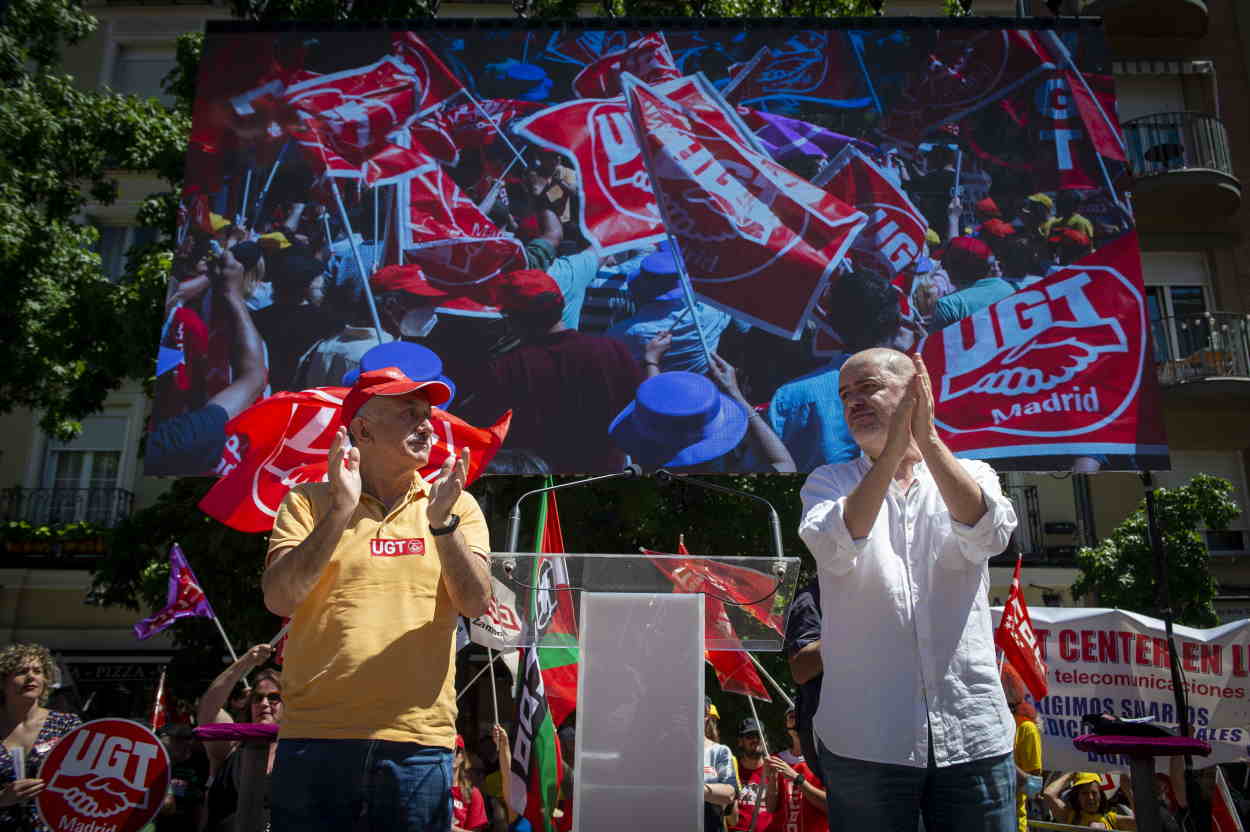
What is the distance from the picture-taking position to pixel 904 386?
2639 mm

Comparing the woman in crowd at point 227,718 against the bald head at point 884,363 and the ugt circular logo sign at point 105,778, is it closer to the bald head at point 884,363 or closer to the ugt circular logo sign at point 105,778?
the ugt circular logo sign at point 105,778

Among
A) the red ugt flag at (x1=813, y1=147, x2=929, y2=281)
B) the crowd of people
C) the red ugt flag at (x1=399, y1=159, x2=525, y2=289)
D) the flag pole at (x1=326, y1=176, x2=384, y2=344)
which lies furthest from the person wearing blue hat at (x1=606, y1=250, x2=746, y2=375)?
the flag pole at (x1=326, y1=176, x2=384, y2=344)

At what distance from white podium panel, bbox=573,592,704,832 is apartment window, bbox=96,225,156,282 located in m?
18.7

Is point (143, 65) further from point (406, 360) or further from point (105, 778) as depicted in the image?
point (105, 778)

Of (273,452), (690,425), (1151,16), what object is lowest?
(273,452)

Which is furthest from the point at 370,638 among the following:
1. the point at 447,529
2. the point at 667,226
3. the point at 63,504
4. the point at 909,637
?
the point at 63,504

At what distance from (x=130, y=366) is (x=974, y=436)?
8030 millimetres

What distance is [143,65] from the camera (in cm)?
1909

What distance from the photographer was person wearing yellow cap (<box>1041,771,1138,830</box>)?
7113 millimetres

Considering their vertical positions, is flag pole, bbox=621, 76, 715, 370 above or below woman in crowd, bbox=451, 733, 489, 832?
above

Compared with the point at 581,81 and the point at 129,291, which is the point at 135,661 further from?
the point at 581,81

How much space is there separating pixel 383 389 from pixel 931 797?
1669 mm

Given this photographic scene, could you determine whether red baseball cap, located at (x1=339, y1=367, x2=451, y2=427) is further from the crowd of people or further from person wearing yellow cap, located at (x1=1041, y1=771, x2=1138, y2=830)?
person wearing yellow cap, located at (x1=1041, y1=771, x2=1138, y2=830)

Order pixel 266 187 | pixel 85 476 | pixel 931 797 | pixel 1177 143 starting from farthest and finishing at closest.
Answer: pixel 85 476 → pixel 1177 143 → pixel 266 187 → pixel 931 797
